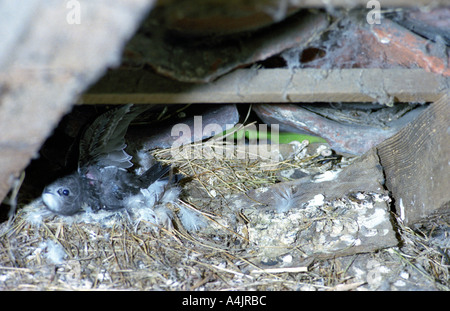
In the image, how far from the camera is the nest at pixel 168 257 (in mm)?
1411

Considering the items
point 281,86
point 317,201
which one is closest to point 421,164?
point 317,201

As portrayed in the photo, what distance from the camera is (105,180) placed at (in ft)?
6.17

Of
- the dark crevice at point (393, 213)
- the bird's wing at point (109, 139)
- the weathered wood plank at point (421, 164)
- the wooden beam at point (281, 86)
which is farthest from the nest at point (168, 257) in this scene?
the wooden beam at point (281, 86)

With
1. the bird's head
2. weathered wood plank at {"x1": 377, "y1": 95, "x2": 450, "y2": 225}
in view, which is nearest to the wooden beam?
weathered wood plank at {"x1": 377, "y1": 95, "x2": 450, "y2": 225}

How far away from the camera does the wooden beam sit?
1.19m

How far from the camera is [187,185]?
6.18 feet

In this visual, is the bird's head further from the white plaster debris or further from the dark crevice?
the dark crevice

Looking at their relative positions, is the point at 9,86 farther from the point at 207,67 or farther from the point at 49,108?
the point at 207,67

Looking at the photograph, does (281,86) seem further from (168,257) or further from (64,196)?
(64,196)

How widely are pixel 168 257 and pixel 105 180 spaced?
1.82ft

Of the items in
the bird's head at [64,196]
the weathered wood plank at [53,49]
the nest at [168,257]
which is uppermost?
the weathered wood plank at [53,49]

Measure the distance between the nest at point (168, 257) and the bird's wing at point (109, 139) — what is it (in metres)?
0.28

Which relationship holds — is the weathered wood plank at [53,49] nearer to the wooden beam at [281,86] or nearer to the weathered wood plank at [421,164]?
→ the wooden beam at [281,86]
